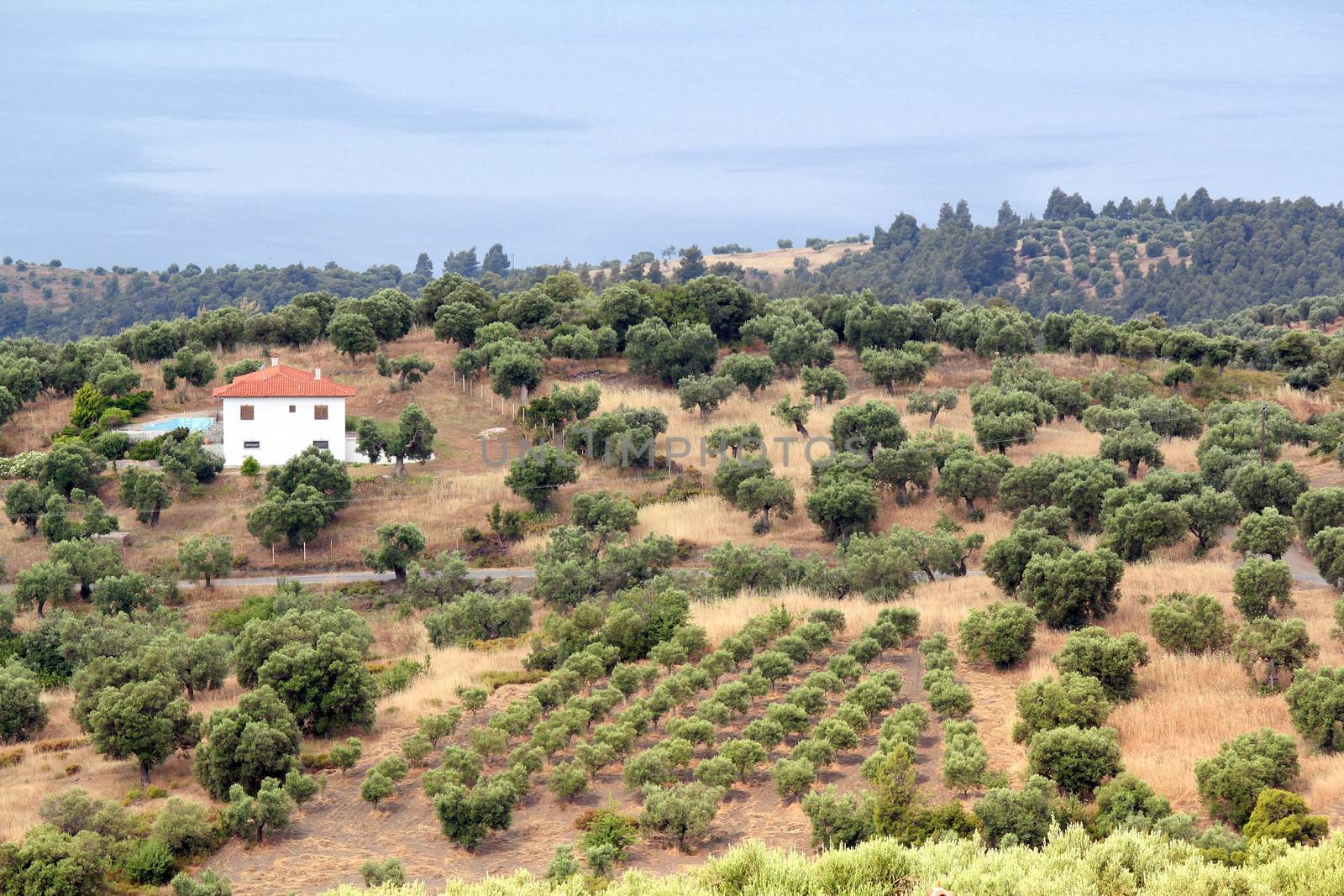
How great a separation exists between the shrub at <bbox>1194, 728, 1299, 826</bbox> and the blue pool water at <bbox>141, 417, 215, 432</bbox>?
2008 inches

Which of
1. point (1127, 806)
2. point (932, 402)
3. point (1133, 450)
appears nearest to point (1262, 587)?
point (1127, 806)

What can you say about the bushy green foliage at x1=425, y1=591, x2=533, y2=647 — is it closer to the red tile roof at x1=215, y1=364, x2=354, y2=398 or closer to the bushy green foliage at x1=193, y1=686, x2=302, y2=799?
the bushy green foliage at x1=193, y1=686, x2=302, y2=799

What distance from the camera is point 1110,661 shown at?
2425cm

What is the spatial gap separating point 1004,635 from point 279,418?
129 ft

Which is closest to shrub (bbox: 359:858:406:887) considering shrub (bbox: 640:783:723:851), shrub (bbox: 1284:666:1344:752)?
shrub (bbox: 640:783:723:851)

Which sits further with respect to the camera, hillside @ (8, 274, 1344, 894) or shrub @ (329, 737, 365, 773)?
shrub @ (329, 737, 365, 773)

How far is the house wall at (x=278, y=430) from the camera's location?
189ft

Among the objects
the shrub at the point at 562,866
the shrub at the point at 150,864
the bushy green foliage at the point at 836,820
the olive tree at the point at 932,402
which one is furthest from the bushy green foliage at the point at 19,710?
the olive tree at the point at 932,402

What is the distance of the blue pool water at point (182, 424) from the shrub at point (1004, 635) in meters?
43.3

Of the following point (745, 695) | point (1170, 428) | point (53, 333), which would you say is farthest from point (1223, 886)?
point (53, 333)

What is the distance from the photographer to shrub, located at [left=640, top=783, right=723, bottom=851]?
19.9 meters

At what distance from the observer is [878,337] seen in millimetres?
75500

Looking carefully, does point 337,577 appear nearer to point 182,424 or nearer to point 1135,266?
point 182,424

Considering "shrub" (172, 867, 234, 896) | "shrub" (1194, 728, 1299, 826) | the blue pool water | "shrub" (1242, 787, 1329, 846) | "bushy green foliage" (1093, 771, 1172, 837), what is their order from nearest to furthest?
"shrub" (1242, 787, 1329, 846) < "bushy green foliage" (1093, 771, 1172, 837) < "shrub" (1194, 728, 1299, 826) < "shrub" (172, 867, 234, 896) < the blue pool water
